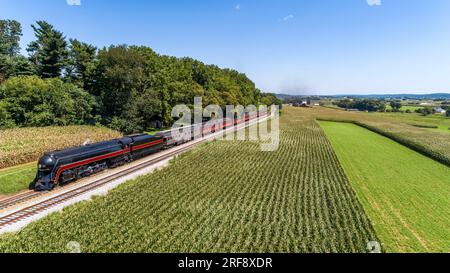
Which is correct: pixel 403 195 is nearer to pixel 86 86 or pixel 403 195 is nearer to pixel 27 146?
pixel 27 146

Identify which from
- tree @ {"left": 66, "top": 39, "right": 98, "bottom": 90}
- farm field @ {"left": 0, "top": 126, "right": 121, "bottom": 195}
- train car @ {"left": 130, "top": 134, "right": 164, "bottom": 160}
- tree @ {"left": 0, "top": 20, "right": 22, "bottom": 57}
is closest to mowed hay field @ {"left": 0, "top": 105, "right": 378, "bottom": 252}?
train car @ {"left": 130, "top": 134, "right": 164, "bottom": 160}

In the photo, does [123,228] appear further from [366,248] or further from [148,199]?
[366,248]

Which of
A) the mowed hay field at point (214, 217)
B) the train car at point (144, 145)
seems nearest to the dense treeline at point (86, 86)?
the train car at point (144, 145)

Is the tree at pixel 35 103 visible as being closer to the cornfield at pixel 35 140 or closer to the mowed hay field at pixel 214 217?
the cornfield at pixel 35 140

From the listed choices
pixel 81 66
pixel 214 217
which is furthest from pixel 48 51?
pixel 214 217

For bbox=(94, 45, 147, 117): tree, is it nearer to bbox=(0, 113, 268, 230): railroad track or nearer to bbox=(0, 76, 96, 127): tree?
bbox=(0, 76, 96, 127): tree

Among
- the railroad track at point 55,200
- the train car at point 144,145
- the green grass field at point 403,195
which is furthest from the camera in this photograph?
the train car at point 144,145
